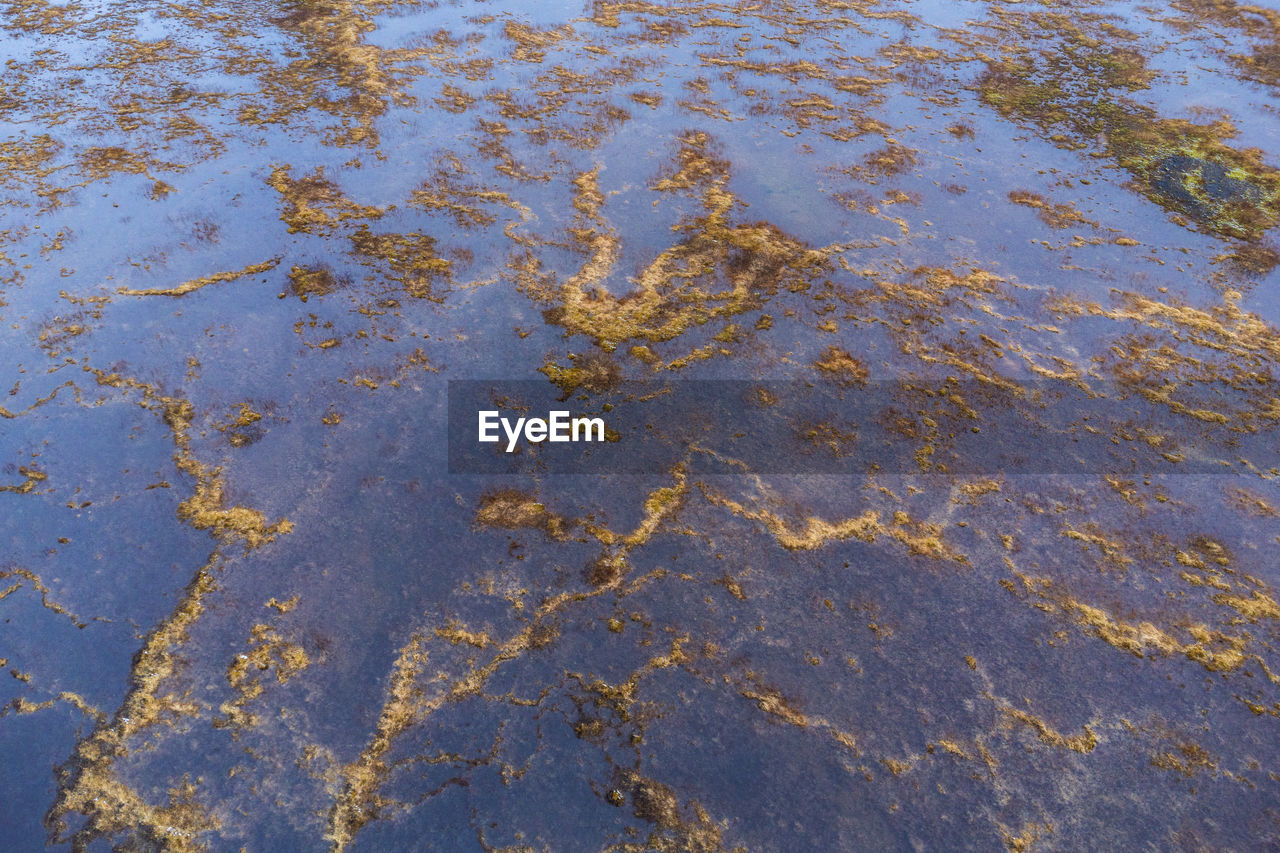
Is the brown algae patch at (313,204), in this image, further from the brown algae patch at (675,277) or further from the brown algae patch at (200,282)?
the brown algae patch at (675,277)

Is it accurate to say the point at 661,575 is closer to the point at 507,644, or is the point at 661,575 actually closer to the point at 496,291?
the point at 507,644

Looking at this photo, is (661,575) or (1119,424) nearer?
(661,575)

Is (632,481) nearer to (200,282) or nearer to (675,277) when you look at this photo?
(675,277)

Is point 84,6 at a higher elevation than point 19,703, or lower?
higher

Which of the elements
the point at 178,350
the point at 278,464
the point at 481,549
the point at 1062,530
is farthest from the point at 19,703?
the point at 1062,530

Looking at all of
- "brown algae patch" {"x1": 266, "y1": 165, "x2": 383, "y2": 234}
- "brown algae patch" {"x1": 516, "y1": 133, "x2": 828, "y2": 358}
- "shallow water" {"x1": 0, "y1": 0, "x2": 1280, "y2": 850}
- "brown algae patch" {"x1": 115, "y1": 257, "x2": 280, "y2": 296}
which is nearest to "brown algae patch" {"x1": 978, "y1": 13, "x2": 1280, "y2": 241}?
"shallow water" {"x1": 0, "y1": 0, "x2": 1280, "y2": 850}

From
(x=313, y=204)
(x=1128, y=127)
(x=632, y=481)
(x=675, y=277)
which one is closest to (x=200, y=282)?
(x=313, y=204)

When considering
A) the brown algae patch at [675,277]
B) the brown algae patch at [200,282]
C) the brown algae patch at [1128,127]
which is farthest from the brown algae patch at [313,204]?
the brown algae patch at [1128,127]

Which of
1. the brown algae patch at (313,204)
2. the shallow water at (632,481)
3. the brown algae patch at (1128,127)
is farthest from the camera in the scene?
the brown algae patch at (1128,127)

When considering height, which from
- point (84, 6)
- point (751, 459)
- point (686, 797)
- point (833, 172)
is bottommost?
point (686, 797)
